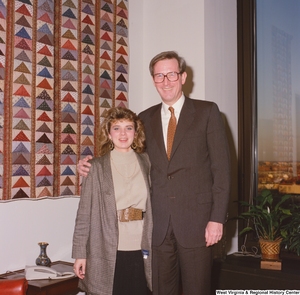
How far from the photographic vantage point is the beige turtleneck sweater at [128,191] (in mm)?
1911

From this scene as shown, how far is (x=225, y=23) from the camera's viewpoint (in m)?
3.23

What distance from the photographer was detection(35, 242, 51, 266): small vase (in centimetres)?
249

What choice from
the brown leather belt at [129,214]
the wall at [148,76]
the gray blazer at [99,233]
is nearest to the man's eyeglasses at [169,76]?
the gray blazer at [99,233]

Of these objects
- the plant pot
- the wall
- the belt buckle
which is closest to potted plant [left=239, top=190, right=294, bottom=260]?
the plant pot

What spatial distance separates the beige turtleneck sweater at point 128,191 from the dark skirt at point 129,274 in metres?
0.04

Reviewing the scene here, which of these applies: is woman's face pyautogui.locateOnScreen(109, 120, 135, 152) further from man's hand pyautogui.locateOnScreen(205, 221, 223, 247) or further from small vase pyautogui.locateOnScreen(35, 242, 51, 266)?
small vase pyautogui.locateOnScreen(35, 242, 51, 266)

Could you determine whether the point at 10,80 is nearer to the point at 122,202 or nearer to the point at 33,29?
the point at 33,29

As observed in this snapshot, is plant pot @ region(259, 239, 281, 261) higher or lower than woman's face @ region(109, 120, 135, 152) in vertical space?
lower

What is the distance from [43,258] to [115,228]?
827 mm

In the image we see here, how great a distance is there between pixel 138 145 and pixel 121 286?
25.6 inches

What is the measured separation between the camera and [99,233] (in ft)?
6.25

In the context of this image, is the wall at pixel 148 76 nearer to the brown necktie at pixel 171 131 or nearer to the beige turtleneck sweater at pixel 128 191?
the beige turtleneck sweater at pixel 128 191

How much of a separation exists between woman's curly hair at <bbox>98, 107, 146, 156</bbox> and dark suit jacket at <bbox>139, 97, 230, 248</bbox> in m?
0.12

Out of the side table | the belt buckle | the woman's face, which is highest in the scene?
the woman's face
